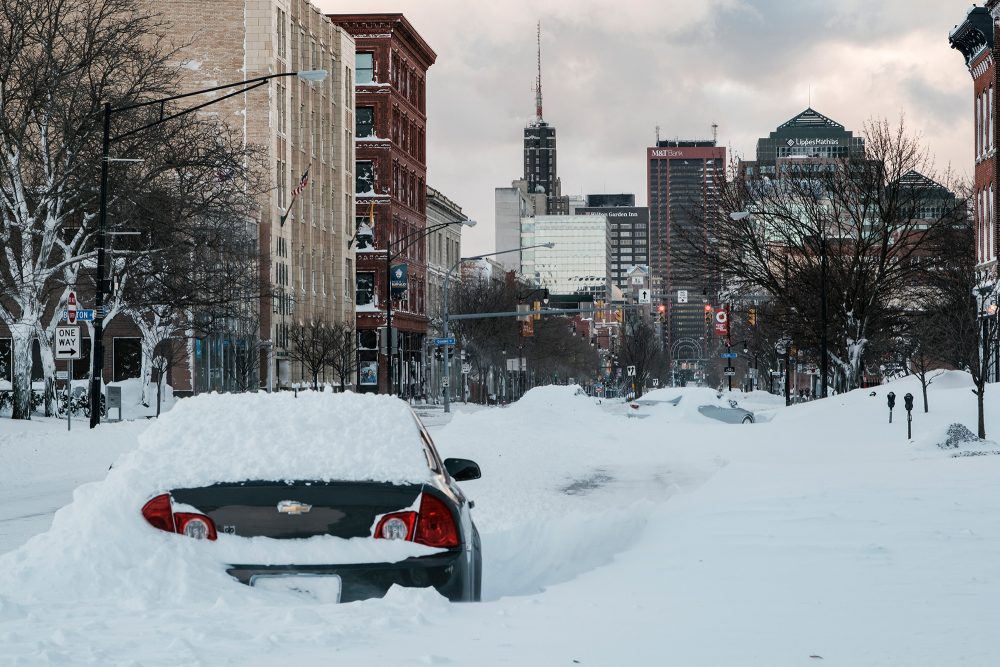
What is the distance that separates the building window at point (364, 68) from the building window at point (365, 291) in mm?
13679

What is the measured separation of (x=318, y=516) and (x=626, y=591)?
2.38 meters

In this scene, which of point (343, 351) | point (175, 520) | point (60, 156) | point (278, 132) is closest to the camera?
point (175, 520)

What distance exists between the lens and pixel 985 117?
61.7 m

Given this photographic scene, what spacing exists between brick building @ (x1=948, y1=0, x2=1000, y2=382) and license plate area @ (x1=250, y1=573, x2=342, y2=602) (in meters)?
52.7

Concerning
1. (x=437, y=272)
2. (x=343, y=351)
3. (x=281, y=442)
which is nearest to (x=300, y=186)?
(x=343, y=351)

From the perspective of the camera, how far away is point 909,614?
25.9ft

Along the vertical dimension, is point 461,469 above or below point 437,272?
below

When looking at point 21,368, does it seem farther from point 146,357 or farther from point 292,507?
point 292,507

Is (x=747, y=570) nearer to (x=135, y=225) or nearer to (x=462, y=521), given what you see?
(x=462, y=521)

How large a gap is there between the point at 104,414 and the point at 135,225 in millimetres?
9446

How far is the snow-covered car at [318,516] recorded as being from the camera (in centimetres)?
716

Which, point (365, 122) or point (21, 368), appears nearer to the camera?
point (21, 368)

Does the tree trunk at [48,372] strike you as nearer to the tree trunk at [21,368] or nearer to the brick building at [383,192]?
the tree trunk at [21,368]

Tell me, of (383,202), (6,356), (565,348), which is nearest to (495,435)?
(6,356)
